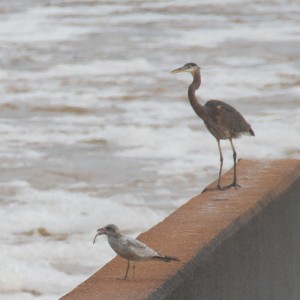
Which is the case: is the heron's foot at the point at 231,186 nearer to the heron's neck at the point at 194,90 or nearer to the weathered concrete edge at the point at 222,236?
the weathered concrete edge at the point at 222,236

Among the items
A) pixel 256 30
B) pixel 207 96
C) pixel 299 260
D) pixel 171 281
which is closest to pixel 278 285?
pixel 299 260

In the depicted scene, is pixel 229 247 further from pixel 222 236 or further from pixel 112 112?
pixel 112 112

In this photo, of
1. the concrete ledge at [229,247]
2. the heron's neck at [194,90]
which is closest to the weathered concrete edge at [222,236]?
the concrete ledge at [229,247]

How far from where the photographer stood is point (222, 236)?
5.47m

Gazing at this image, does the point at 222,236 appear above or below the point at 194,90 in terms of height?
below

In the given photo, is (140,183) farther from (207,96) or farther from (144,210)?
(207,96)

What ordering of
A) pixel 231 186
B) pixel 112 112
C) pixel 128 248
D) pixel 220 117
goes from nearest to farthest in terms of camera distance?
pixel 128 248
pixel 231 186
pixel 220 117
pixel 112 112

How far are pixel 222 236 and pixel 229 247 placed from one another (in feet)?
0.34

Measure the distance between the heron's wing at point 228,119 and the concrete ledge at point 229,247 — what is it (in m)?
0.20

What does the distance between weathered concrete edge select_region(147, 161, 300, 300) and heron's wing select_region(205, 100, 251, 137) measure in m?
0.44

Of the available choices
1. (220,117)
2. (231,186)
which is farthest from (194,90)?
(231,186)

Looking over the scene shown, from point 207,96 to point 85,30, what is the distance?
5402mm

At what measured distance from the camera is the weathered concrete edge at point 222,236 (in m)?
4.71

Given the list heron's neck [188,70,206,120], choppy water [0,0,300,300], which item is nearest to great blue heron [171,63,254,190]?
heron's neck [188,70,206,120]
